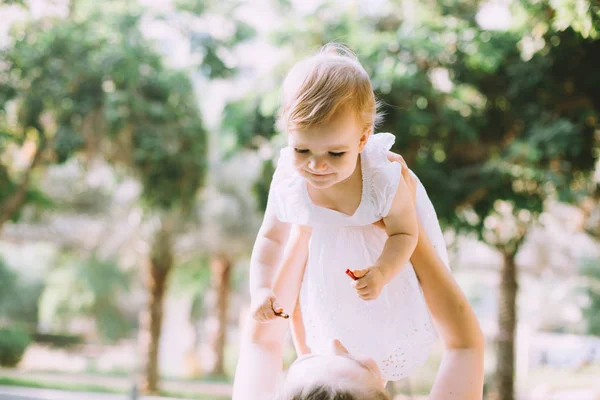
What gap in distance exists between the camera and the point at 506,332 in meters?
6.10

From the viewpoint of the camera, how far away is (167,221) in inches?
294

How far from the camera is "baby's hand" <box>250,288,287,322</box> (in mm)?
839

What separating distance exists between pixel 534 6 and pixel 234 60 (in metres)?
2.84

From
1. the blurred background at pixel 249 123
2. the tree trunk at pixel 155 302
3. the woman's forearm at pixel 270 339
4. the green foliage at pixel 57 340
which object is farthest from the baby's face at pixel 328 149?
the green foliage at pixel 57 340

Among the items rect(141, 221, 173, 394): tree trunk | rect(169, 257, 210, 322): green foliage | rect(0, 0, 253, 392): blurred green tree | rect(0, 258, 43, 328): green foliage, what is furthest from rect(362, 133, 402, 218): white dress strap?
rect(0, 258, 43, 328): green foliage

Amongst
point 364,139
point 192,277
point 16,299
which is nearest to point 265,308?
point 364,139

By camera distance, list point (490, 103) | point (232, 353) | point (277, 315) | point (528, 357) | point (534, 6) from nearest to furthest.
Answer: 1. point (277, 315)
2. point (534, 6)
3. point (490, 103)
4. point (528, 357)
5. point (232, 353)

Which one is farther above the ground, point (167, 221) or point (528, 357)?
point (167, 221)

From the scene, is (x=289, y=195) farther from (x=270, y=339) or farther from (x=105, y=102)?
(x=105, y=102)

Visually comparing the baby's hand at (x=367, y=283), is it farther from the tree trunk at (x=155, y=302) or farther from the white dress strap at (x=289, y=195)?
the tree trunk at (x=155, y=302)

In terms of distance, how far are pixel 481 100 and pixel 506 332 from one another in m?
2.27

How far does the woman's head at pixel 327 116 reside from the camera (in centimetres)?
83

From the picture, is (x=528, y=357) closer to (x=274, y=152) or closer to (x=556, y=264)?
(x=556, y=264)

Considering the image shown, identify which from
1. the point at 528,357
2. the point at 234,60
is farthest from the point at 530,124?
the point at 528,357
